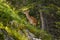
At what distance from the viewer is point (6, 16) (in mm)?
5375

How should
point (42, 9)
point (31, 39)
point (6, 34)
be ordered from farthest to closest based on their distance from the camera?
point (42, 9)
point (31, 39)
point (6, 34)

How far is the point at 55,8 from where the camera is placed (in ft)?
38.2

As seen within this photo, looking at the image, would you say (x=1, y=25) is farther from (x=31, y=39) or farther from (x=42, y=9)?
(x=42, y=9)

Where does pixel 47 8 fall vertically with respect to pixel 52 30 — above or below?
above

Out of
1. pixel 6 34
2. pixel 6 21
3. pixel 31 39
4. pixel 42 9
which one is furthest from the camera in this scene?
pixel 42 9

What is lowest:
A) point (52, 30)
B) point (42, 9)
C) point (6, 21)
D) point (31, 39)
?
point (31, 39)

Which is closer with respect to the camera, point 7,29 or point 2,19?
point 7,29

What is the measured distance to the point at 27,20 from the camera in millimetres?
10469

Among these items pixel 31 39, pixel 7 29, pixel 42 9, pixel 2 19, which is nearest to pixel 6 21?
pixel 2 19

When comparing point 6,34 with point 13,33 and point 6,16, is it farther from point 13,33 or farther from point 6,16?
point 6,16

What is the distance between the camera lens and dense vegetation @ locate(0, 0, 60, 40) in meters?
4.99

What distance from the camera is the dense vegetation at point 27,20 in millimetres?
4992

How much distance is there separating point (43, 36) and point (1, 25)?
17.0 ft

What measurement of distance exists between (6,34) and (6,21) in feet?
1.83
